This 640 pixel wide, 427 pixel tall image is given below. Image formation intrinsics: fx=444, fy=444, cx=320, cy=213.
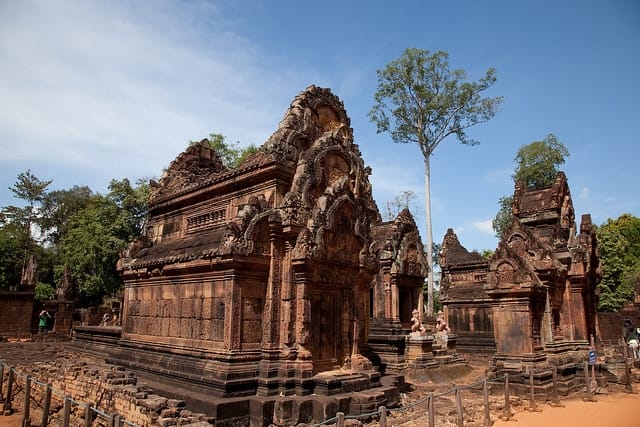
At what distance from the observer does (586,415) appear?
9.39 meters

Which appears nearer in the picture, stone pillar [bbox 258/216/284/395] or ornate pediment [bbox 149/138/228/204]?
stone pillar [bbox 258/216/284/395]

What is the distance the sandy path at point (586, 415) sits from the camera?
862cm

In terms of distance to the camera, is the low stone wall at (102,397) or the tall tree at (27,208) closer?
the low stone wall at (102,397)

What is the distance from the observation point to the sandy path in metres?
8.62

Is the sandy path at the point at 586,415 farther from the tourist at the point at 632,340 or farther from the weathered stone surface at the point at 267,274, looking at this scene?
the tourist at the point at 632,340

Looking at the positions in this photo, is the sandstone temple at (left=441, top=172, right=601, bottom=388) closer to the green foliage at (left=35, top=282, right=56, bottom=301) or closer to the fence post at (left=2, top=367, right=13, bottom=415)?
the fence post at (left=2, top=367, right=13, bottom=415)

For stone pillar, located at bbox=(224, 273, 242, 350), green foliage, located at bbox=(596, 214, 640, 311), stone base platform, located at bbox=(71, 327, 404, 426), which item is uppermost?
green foliage, located at bbox=(596, 214, 640, 311)

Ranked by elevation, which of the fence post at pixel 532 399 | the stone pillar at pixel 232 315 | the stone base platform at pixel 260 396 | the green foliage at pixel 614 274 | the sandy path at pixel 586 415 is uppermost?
the green foliage at pixel 614 274

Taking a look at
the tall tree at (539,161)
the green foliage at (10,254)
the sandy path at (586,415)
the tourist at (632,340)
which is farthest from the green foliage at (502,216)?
the green foliage at (10,254)

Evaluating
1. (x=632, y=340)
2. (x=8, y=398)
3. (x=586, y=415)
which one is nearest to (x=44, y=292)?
(x=8, y=398)

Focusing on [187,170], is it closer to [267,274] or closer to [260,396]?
[267,274]

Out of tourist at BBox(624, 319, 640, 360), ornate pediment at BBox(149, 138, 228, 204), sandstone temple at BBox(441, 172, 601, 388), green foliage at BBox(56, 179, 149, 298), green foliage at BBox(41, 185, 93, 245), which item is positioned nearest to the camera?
sandstone temple at BBox(441, 172, 601, 388)

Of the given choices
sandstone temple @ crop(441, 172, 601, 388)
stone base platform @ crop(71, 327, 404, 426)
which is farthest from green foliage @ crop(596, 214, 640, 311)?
stone base platform @ crop(71, 327, 404, 426)

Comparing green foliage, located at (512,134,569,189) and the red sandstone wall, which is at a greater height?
green foliage, located at (512,134,569,189)
